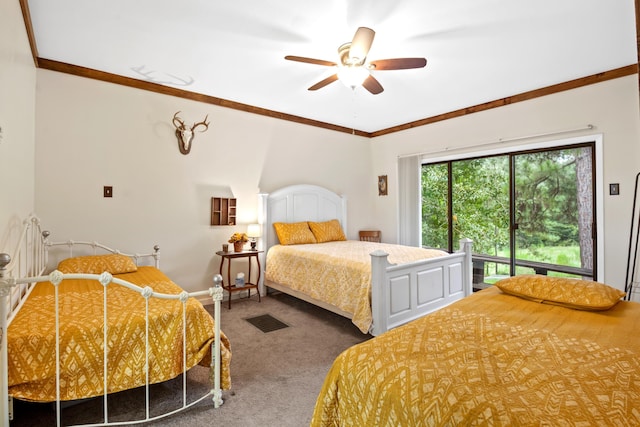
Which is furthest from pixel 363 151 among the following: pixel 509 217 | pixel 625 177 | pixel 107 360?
pixel 107 360

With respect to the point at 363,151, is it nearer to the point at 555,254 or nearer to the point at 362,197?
the point at 362,197

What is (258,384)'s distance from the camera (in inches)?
86.1

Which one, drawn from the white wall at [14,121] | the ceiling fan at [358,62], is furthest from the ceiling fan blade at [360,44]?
the white wall at [14,121]

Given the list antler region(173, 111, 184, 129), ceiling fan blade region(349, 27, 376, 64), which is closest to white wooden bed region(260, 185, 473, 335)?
antler region(173, 111, 184, 129)

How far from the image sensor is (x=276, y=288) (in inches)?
164

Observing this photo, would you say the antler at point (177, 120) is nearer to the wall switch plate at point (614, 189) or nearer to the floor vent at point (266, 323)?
the floor vent at point (266, 323)

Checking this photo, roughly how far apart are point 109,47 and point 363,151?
396 cm

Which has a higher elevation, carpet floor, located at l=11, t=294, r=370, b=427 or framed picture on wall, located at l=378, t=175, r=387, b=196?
framed picture on wall, located at l=378, t=175, r=387, b=196

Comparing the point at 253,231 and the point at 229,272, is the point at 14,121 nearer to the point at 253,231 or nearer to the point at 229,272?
the point at 229,272

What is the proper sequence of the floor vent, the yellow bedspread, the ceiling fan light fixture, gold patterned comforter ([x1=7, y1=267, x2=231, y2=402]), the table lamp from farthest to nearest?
the table lamp → the floor vent → the yellow bedspread → the ceiling fan light fixture → gold patterned comforter ([x1=7, y1=267, x2=231, y2=402])

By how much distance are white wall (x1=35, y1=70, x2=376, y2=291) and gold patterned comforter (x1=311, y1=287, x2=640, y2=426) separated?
9.96 feet

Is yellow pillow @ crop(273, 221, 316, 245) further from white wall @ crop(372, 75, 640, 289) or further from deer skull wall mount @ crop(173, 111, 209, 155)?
white wall @ crop(372, 75, 640, 289)

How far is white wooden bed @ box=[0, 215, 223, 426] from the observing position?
1.38m

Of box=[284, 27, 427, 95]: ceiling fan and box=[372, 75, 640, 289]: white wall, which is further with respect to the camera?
box=[372, 75, 640, 289]: white wall
